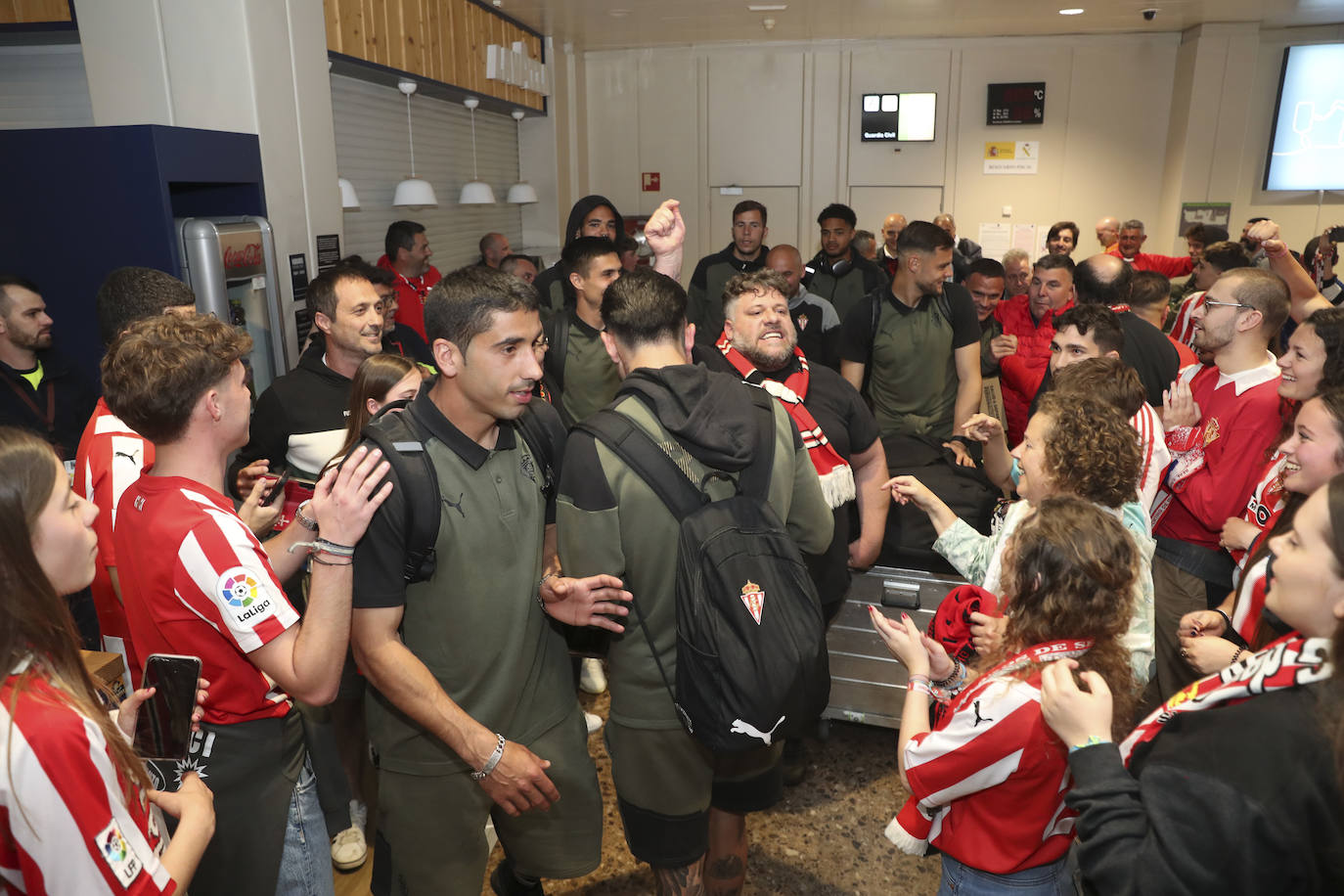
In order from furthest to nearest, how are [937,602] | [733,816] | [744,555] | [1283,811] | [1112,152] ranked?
1. [1112,152]
2. [937,602]
3. [733,816]
4. [744,555]
5. [1283,811]

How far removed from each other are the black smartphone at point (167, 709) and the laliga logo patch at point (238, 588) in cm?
18

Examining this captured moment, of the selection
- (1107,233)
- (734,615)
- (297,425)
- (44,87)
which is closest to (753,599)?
(734,615)

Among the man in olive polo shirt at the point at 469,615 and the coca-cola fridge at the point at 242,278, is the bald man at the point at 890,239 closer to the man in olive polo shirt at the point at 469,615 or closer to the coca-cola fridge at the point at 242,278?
the coca-cola fridge at the point at 242,278

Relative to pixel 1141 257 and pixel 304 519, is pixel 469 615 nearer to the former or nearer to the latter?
pixel 304 519

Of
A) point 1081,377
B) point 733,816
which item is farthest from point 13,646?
point 1081,377

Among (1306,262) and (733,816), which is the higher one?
(1306,262)

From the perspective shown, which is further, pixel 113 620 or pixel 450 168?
pixel 450 168

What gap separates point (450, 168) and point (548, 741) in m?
6.64

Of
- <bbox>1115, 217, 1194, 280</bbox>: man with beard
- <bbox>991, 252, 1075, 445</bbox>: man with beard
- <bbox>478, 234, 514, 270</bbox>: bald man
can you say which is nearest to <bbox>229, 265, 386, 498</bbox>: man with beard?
<bbox>991, 252, 1075, 445</bbox>: man with beard

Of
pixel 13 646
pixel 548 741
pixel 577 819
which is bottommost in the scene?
pixel 577 819

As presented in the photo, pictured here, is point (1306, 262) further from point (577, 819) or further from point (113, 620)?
point (113, 620)

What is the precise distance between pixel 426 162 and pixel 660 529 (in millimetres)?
6217

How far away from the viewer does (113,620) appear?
95.1 inches

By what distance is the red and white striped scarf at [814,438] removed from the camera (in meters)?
2.65
